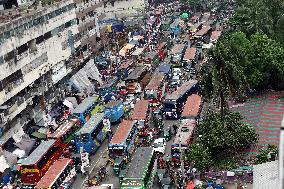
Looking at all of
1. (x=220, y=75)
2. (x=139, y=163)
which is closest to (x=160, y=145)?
(x=139, y=163)

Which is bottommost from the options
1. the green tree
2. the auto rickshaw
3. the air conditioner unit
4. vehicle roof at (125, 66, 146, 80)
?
the auto rickshaw

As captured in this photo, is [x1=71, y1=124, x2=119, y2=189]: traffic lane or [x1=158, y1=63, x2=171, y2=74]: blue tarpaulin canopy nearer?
[x1=71, y1=124, x2=119, y2=189]: traffic lane

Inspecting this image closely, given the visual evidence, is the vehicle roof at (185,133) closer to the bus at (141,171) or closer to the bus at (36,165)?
the bus at (141,171)

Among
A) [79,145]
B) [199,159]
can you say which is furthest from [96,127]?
[199,159]

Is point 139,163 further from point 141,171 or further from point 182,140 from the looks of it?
point 182,140

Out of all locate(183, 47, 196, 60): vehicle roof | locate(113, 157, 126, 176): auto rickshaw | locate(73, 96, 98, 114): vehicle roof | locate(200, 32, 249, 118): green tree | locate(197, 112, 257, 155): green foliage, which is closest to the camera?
locate(200, 32, 249, 118): green tree

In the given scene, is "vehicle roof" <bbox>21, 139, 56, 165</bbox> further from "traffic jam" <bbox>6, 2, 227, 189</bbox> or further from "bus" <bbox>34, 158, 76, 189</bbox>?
"bus" <bbox>34, 158, 76, 189</bbox>

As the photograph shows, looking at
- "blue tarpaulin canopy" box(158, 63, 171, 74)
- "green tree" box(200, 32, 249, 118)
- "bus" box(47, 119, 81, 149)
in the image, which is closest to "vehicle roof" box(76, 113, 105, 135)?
"bus" box(47, 119, 81, 149)

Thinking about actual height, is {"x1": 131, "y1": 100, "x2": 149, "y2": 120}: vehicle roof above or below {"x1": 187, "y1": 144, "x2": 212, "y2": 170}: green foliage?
below
